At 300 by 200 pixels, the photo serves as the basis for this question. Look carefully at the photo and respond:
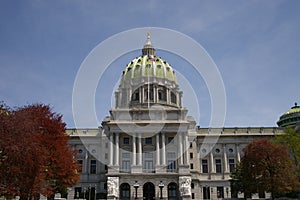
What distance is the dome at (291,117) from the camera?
9750 cm

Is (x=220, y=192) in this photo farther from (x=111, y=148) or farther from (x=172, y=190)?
(x=111, y=148)

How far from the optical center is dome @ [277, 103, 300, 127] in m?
97.5

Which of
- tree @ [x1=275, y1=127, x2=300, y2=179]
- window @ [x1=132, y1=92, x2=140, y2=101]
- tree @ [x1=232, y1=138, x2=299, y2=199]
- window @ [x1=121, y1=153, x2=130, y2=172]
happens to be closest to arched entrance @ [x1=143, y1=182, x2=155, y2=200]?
window @ [x1=121, y1=153, x2=130, y2=172]

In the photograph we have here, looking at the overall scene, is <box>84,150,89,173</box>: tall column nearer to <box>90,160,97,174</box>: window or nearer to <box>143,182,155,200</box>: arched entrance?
<box>90,160,97,174</box>: window

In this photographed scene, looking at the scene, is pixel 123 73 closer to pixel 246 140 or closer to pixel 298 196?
pixel 246 140

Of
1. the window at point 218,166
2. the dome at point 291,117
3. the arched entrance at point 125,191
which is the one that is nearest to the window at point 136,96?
the window at point 218,166

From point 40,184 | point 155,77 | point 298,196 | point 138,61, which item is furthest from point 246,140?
point 40,184

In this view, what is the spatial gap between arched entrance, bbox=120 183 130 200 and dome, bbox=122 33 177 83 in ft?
112

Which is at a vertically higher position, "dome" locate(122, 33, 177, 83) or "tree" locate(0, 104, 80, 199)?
"dome" locate(122, 33, 177, 83)

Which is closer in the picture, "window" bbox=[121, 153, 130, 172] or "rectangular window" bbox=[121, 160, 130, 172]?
"rectangular window" bbox=[121, 160, 130, 172]

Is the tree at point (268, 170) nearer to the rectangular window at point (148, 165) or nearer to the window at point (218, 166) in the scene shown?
the rectangular window at point (148, 165)

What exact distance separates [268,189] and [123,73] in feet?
200

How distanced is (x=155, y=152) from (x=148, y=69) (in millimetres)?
31372

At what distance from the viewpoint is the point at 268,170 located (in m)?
53.4
